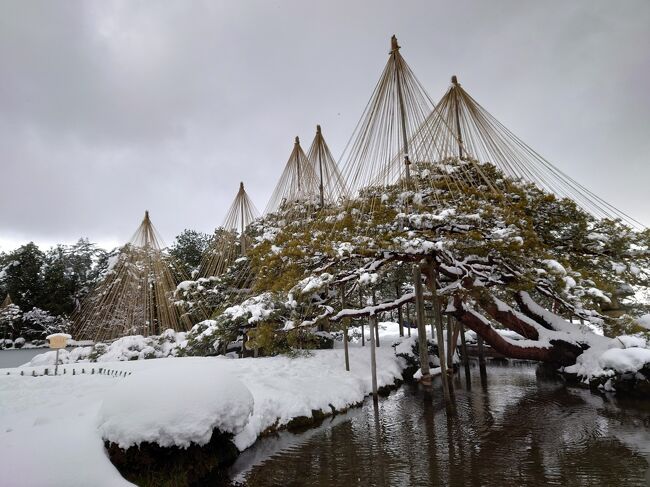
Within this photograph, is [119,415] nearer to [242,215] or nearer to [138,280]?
[138,280]

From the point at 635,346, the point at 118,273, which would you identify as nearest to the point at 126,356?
the point at 118,273

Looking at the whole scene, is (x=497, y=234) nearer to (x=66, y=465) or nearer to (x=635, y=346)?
(x=635, y=346)

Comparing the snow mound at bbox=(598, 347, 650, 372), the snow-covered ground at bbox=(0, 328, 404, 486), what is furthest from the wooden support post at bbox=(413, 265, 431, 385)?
the snow mound at bbox=(598, 347, 650, 372)

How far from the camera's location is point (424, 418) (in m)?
7.77

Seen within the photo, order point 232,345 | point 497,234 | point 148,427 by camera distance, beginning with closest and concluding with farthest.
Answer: point 148,427, point 497,234, point 232,345

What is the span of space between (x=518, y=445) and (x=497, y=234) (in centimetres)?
382

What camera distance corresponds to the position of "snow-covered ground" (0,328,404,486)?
3.79m

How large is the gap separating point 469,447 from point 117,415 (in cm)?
534

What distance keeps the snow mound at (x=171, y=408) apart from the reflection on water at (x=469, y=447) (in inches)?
38.7

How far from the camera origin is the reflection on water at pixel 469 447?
4.57 metres

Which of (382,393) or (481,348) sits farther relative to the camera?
(481,348)

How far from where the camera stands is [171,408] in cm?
457

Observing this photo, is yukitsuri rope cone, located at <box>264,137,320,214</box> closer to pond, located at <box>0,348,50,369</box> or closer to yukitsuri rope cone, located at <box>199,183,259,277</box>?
yukitsuri rope cone, located at <box>199,183,259,277</box>

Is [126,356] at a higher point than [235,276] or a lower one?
lower
